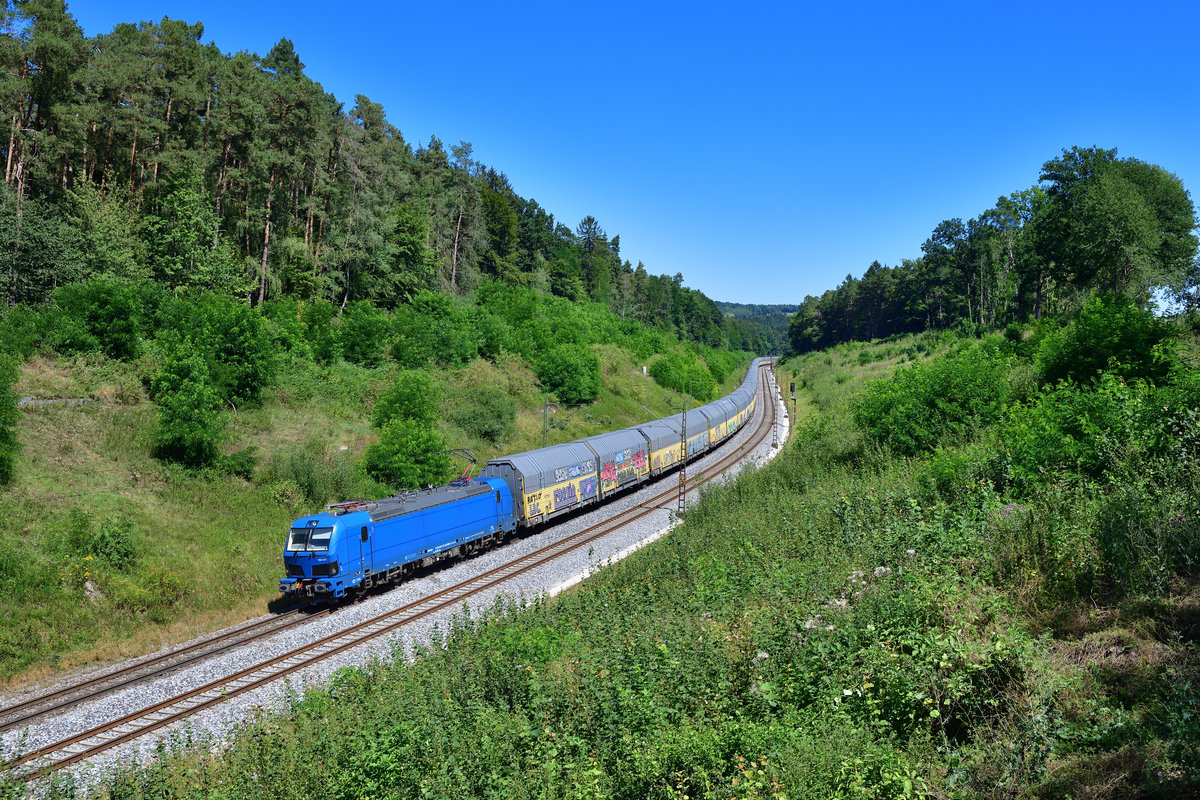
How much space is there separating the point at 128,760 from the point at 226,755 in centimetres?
365

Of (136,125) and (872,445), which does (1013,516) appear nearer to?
(872,445)

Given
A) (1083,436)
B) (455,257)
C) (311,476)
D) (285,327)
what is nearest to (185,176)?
(285,327)

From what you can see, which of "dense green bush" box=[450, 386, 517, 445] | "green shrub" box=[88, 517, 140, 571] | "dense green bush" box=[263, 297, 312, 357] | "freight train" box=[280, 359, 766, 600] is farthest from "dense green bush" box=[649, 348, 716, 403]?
"green shrub" box=[88, 517, 140, 571]

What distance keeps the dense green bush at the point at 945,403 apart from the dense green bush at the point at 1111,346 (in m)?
1.90

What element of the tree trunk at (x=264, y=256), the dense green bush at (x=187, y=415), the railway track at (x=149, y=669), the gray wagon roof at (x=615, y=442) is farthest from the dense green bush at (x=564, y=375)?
the railway track at (x=149, y=669)

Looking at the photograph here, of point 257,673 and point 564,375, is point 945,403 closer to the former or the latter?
point 257,673

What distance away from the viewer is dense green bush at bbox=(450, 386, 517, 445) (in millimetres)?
41906

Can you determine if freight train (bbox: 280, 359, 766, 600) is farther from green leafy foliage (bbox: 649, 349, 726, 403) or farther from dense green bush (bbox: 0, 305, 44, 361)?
green leafy foliage (bbox: 649, 349, 726, 403)

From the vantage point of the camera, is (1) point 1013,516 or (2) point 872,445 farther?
(2) point 872,445

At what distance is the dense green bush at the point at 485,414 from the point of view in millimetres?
41906

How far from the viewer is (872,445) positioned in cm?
2525

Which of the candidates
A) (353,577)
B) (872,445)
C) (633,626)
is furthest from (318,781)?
(872,445)

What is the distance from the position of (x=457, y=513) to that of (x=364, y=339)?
904 inches

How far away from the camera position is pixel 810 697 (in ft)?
28.4
